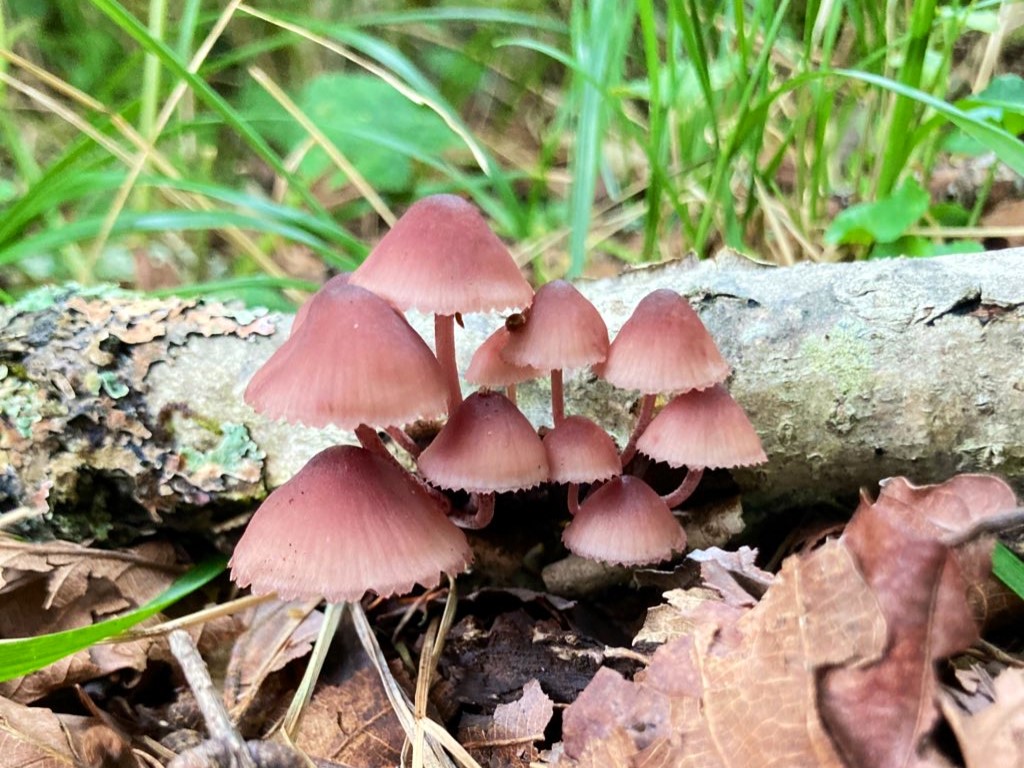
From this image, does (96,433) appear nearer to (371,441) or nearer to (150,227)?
(371,441)

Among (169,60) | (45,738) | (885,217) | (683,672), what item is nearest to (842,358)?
(683,672)

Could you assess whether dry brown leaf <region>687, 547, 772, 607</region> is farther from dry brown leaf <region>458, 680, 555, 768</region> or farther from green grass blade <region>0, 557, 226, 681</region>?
→ green grass blade <region>0, 557, 226, 681</region>

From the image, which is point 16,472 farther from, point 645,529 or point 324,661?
point 645,529

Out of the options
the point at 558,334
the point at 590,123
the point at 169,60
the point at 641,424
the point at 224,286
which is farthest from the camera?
the point at 590,123

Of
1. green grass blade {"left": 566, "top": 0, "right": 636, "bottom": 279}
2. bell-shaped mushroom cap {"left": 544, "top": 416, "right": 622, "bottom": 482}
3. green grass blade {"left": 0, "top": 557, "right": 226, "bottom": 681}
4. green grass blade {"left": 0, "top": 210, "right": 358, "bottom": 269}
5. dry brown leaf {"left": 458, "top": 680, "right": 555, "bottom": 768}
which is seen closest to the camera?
green grass blade {"left": 0, "top": 557, "right": 226, "bottom": 681}

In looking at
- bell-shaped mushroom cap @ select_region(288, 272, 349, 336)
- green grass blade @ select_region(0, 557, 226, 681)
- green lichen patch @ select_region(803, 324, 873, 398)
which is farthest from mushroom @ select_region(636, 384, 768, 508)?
green grass blade @ select_region(0, 557, 226, 681)

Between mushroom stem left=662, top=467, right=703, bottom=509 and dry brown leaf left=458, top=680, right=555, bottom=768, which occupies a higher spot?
mushroom stem left=662, top=467, right=703, bottom=509

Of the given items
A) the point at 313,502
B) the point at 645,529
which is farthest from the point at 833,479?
the point at 313,502

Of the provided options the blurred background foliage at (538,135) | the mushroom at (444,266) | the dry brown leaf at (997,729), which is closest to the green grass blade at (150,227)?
the blurred background foliage at (538,135)
